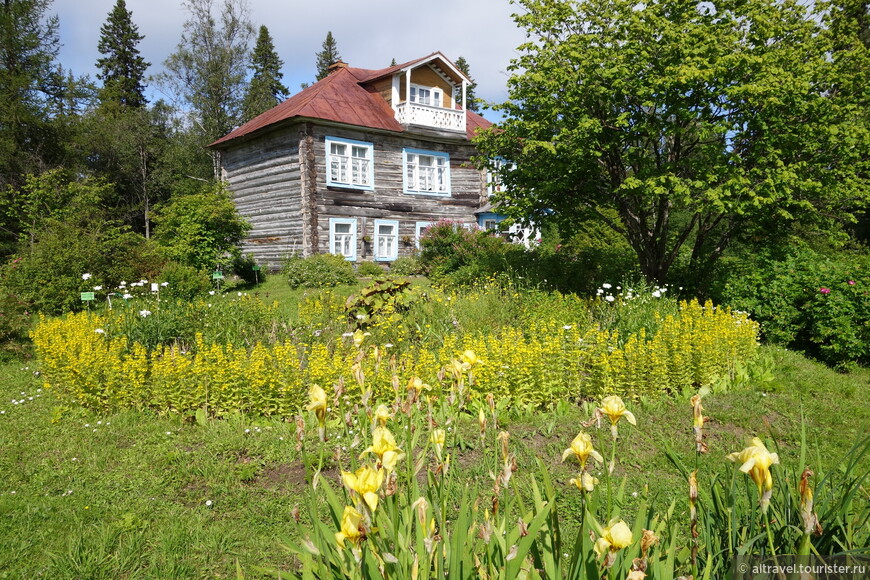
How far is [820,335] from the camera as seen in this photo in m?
7.16

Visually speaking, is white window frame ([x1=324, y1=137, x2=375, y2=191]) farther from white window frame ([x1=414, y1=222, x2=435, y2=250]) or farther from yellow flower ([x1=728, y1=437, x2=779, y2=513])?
yellow flower ([x1=728, y1=437, x2=779, y2=513])

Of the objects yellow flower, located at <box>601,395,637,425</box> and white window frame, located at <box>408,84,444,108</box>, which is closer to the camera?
yellow flower, located at <box>601,395,637,425</box>

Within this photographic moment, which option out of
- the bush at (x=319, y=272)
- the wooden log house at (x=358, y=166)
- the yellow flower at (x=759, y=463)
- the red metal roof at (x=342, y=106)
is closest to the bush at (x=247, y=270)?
the wooden log house at (x=358, y=166)

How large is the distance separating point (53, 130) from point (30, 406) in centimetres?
1944

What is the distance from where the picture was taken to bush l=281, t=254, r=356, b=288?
1393 centimetres

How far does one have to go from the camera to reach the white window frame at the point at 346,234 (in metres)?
16.3

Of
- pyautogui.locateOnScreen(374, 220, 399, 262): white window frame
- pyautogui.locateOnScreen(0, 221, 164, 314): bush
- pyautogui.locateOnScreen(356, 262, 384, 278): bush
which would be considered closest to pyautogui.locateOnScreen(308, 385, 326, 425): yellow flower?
pyautogui.locateOnScreen(0, 221, 164, 314): bush

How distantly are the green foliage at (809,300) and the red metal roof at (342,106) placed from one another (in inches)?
456

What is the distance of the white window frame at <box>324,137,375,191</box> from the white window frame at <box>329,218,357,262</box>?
1054 mm

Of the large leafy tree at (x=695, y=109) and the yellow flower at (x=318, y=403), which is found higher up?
the large leafy tree at (x=695, y=109)

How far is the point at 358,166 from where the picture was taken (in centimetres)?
1697

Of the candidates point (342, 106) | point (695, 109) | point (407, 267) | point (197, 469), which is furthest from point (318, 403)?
point (342, 106)

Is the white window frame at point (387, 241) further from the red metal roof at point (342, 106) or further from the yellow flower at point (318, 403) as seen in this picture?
the yellow flower at point (318, 403)

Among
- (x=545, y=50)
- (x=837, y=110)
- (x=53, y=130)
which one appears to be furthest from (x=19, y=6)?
(x=837, y=110)
